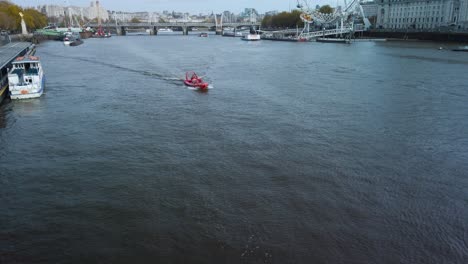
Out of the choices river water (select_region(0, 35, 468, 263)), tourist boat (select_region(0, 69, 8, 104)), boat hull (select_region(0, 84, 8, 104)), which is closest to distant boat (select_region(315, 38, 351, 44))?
river water (select_region(0, 35, 468, 263))

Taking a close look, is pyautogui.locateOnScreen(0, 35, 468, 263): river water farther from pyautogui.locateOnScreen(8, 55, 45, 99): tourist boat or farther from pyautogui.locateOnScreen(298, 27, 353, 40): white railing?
pyautogui.locateOnScreen(298, 27, 353, 40): white railing

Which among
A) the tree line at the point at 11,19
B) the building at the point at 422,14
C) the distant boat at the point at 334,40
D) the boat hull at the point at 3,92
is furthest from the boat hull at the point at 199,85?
the building at the point at 422,14

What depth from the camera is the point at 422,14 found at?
110 metres

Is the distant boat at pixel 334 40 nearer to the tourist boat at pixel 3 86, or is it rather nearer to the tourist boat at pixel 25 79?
the tourist boat at pixel 25 79

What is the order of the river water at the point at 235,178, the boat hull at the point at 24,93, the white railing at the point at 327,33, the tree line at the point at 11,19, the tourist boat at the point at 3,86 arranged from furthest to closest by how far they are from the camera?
1. the white railing at the point at 327,33
2. the tree line at the point at 11,19
3. the boat hull at the point at 24,93
4. the tourist boat at the point at 3,86
5. the river water at the point at 235,178

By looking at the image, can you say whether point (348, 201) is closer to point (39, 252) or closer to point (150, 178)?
point (150, 178)

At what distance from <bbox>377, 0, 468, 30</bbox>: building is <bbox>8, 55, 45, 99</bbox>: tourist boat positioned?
91.5 metres

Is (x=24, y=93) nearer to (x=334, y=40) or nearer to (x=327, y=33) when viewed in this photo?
(x=334, y=40)

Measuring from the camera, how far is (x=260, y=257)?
32.6 feet

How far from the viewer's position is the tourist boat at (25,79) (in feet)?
88.1

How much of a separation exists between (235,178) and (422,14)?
371 feet

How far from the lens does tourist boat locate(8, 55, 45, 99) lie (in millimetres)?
26844

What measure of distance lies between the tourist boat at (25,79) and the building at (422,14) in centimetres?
9151

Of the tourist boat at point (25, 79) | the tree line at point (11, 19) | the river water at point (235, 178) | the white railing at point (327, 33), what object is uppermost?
the tree line at point (11, 19)
